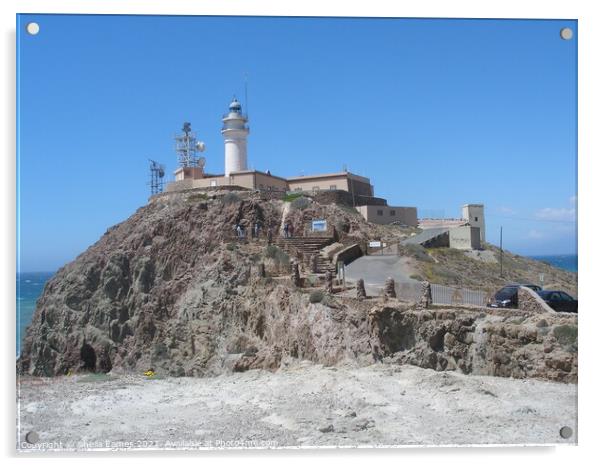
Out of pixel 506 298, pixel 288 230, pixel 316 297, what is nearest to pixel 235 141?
pixel 288 230

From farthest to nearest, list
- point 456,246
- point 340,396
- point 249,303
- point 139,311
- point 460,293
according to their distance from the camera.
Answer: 1. point 139,311
2. point 456,246
3. point 249,303
4. point 460,293
5. point 340,396

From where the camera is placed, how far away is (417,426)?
9.82m

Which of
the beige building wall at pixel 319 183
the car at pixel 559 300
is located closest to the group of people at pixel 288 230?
the beige building wall at pixel 319 183

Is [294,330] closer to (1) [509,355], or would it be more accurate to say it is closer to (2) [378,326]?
(2) [378,326]

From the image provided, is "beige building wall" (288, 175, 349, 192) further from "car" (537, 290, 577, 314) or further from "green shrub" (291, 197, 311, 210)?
"car" (537, 290, 577, 314)

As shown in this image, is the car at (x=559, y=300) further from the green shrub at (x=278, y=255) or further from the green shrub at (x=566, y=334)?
the green shrub at (x=278, y=255)

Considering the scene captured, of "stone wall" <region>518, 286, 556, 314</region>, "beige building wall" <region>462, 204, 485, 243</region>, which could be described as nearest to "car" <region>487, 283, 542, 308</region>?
"stone wall" <region>518, 286, 556, 314</region>

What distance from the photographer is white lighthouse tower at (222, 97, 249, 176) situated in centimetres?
2762

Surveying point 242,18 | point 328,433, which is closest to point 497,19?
point 242,18

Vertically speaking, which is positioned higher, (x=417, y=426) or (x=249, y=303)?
(x=249, y=303)

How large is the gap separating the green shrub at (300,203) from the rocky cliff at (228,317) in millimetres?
79

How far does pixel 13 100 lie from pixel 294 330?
918 cm

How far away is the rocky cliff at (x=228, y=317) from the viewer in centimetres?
1169

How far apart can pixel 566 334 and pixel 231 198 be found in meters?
17.2
